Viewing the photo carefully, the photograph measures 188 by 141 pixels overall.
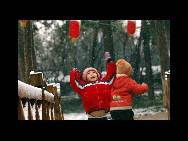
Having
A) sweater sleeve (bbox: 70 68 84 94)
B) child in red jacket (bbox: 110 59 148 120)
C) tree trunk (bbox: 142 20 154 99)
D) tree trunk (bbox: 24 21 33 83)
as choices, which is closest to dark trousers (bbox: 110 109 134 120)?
child in red jacket (bbox: 110 59 148 120)

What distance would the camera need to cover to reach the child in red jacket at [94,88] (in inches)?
198

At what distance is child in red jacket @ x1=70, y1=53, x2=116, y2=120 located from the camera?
5039mm

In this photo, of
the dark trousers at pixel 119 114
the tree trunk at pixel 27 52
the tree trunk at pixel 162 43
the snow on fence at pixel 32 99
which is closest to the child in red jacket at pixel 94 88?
the dark trousers at pixel 119 114

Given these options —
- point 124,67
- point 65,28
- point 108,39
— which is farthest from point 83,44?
point 124,67

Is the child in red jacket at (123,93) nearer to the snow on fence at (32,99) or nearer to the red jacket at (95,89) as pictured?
the red jacket at (95,89)

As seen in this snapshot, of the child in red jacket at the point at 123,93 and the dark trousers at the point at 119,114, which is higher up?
the child in red jacket at the point at 123,93

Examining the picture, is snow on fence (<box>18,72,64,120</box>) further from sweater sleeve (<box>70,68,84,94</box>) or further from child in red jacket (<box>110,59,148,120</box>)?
child in red jacket (<box>110,59,148,120</box>)

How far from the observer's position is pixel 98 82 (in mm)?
5051

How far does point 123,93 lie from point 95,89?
51 cm

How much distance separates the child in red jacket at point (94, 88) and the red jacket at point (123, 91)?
20cm

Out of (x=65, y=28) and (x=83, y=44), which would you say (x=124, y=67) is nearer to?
(x=65, y=28)

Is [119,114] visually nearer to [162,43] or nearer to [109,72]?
[109,72]

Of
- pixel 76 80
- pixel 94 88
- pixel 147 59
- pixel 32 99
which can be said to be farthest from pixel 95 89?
pixel 147 59

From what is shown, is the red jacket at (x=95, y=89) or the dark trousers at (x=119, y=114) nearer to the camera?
the red jacket at (x=95, y=89)
